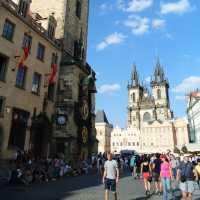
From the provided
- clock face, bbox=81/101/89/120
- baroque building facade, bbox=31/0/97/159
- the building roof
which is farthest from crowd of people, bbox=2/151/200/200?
the building roof

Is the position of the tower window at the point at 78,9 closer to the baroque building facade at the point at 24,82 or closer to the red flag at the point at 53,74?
the baroque building facade at the point at 24,82

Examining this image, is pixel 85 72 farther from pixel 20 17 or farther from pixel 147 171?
pixel 147 171

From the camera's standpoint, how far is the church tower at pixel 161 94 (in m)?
120

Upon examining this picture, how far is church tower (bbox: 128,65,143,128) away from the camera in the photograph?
404 feet

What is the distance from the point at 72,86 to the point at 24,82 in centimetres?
531

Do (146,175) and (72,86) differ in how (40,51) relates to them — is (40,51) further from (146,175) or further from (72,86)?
(146,175)

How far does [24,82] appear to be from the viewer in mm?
20297

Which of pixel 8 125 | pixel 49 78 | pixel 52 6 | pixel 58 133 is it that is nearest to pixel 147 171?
pixel 8 125

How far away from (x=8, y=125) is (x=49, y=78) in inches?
255

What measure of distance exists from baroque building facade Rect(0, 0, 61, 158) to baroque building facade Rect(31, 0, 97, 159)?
106 cm

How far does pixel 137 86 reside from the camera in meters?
132

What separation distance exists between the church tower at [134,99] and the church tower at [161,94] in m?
8.27

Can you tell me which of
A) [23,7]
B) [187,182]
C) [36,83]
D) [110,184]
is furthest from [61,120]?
[187,182]

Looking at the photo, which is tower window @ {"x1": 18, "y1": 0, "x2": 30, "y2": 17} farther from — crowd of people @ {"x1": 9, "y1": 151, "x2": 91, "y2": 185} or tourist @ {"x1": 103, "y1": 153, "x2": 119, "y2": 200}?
tourist @ {"x1": 103, "y1": 153, "x2": 119, "y2": 200}
